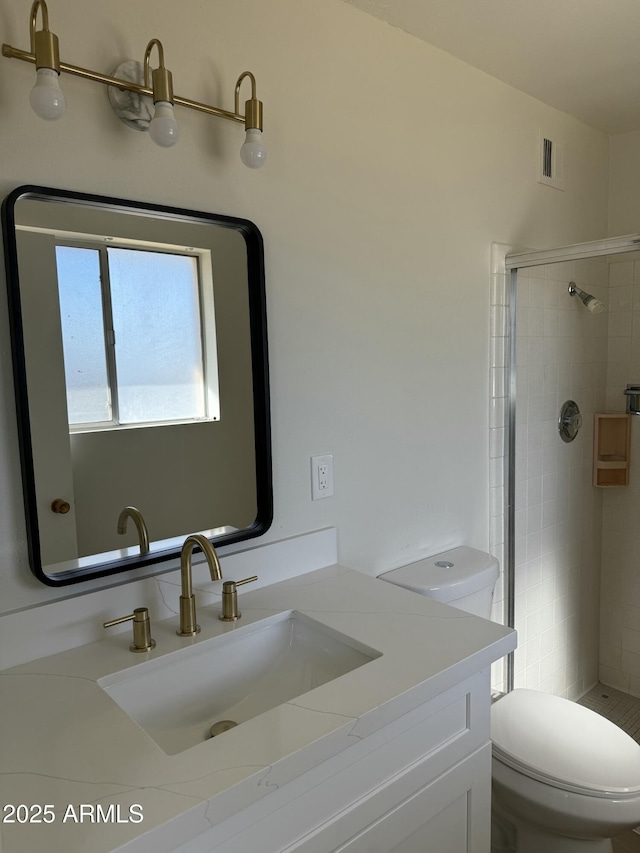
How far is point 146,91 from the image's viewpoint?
114 cm

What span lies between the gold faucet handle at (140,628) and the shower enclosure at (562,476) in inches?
53.4

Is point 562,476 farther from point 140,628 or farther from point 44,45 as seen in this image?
point 44,45

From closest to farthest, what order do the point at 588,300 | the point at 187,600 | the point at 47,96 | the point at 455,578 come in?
the point at 47,96, the point at 187,600, the point at 455,578, the point at 588,300

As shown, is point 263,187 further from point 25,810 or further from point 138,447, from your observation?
point 25,810

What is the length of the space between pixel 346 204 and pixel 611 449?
5.24ft

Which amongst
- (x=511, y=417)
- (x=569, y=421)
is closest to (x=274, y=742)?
(x=511, y=417)

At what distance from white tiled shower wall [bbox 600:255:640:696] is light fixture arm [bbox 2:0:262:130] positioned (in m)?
1.67

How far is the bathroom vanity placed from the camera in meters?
0.77

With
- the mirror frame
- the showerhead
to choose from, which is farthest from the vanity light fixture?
the showerhead

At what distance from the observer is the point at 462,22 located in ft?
5.38

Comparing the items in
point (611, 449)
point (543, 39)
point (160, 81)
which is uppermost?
point (543, 39)

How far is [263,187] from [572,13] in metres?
1.00

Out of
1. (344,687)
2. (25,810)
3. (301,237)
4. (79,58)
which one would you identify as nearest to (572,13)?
(301,237)

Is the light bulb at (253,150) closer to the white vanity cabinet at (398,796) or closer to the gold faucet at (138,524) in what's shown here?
the gold faucet at (138,524)
